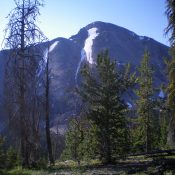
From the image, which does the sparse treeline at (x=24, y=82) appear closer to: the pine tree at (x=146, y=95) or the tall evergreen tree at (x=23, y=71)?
the tall evergreen tree at (x=23, y=71)

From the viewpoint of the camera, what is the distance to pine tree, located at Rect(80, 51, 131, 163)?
24.1 metres

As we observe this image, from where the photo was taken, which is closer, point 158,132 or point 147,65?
point 147,65

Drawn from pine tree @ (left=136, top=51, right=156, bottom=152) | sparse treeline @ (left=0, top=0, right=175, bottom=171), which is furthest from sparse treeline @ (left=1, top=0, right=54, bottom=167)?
pine tree @ (left=136, top=51, right=156, bottom=152)

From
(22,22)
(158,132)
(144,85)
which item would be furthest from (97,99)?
(158,132)

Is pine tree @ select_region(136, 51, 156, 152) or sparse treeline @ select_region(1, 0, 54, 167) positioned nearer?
sparse treeline @ select_region(1, 0, 54, 167)

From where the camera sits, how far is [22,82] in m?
21.8

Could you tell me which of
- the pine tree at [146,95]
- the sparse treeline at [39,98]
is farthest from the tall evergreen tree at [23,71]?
the pine tree at [146,95]

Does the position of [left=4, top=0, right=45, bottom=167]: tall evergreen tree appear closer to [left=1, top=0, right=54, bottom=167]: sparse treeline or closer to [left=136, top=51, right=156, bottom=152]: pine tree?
[left=1, top=0, right=54, bottom=167]: sparse treeline

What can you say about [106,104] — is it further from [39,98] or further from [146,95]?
[146,95]

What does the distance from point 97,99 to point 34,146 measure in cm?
470

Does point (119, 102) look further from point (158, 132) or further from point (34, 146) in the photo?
point (158, 132)

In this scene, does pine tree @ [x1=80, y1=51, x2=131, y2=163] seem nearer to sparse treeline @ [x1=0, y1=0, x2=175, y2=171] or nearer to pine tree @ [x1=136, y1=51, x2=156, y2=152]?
sparse treeline @ [x1=0, y1=0, x2=175, y2=171]

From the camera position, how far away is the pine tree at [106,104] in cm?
2411

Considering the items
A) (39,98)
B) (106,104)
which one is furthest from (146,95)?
(39,98)
